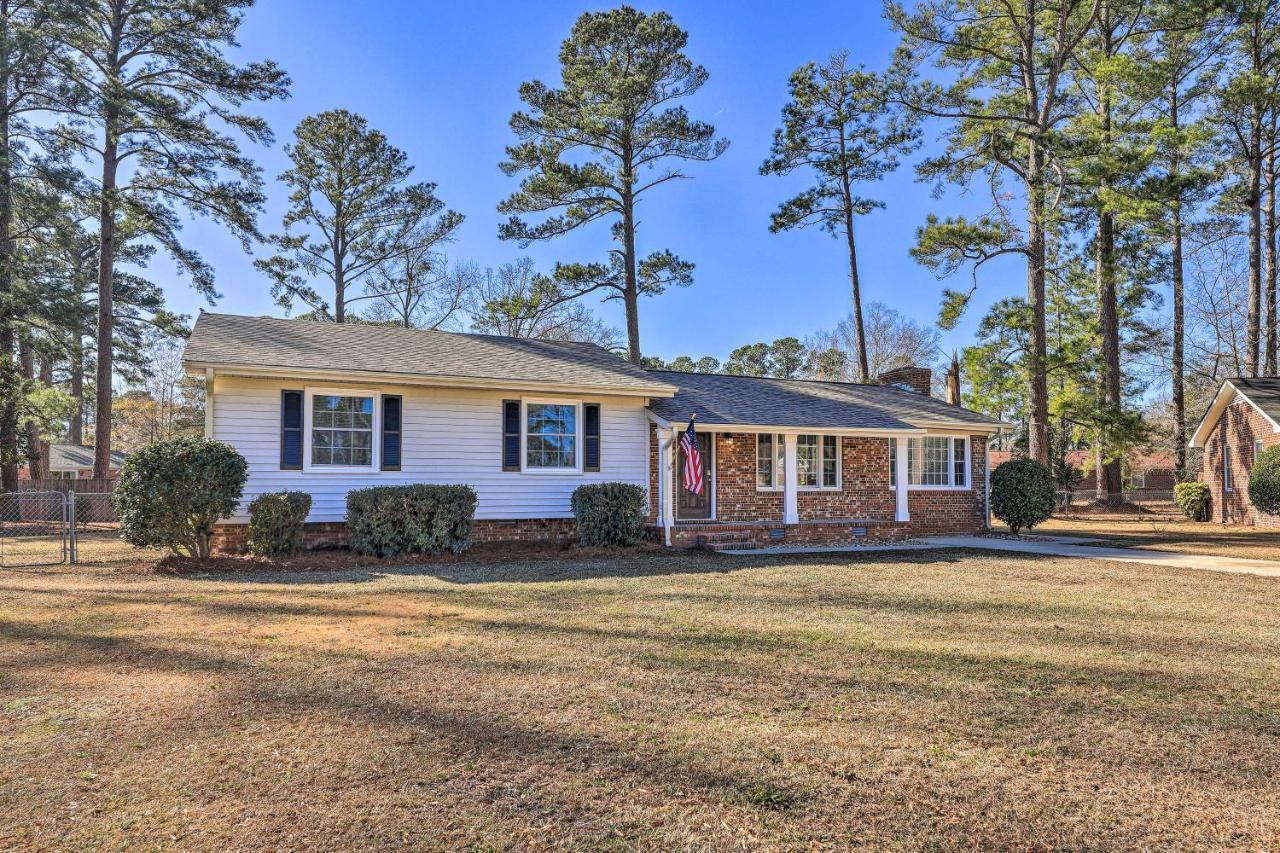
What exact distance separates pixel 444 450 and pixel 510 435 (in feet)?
3.86

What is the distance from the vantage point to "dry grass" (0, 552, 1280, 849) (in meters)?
2.81

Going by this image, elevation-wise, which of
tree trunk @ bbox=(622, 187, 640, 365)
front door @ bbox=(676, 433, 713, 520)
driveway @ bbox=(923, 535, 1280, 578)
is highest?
tree trunk @ bbox=(622, 187, 640, 365)

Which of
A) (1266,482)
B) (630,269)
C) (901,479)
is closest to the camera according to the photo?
(901,479)

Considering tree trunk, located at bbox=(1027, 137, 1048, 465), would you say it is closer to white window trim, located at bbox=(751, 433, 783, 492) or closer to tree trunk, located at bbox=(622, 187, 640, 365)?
white window trim, located at bbox=(751, 433, 783, 492)

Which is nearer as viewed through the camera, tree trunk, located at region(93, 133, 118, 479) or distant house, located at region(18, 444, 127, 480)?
tree trunk, located at region(93, 133, 118, 479)

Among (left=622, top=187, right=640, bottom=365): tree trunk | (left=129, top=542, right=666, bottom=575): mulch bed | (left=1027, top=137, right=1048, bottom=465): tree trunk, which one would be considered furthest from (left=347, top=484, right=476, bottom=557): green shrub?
(left=1027, top=137, right=1048, bottom=465): tree trunk

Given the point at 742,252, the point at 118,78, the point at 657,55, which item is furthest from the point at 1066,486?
the point at 118,78

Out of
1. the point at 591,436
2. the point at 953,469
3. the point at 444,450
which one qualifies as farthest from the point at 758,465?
the point at 444,450

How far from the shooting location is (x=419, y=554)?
11250 mm

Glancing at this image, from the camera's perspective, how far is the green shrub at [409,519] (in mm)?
10945

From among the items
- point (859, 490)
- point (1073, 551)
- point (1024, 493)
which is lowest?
point (1073, 551)

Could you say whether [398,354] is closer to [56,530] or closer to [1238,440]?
[56,530]

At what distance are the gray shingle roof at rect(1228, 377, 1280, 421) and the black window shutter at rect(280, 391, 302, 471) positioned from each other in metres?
22.3

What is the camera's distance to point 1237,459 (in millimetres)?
→ 20203
